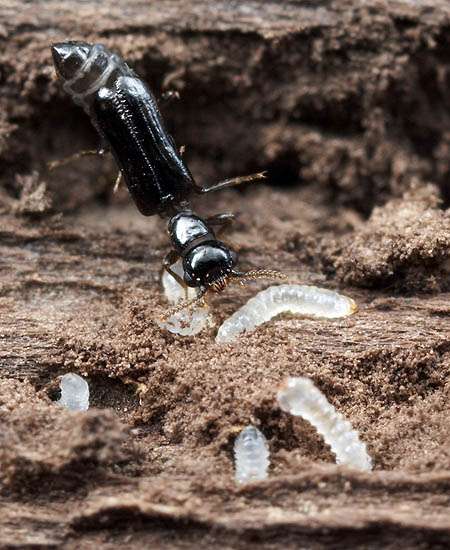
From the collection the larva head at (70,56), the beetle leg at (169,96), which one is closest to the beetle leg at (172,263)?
the beetle leg at (169,96)

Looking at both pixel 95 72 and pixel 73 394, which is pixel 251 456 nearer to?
pixel 73 394

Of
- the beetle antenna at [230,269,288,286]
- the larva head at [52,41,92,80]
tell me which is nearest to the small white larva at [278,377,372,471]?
the beetle antenna at [230,269,288,286]

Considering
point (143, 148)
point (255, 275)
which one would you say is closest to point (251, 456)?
point (255, 275)

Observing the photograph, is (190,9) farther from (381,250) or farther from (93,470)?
(93,470)

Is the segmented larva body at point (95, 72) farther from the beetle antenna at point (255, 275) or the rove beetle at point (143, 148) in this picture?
the beetle antenna at point (255, 275)

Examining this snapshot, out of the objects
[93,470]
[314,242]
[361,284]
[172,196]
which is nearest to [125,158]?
[172,196]

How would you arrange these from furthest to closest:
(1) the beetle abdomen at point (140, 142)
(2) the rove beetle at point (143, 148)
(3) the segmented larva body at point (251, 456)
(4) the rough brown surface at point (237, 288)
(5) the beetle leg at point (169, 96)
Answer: (5) the beetle leg at point (169, 96)
(1) the beetle abdomen at point (140, 142)
(2) the rove beetle at point (143, 148)
(3) the segmented larva body at point (251, 456)
(4) the rough brown surface at point (237, 288)

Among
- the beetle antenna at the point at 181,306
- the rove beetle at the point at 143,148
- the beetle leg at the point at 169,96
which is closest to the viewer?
the beetle antenna at the point at 181,306
